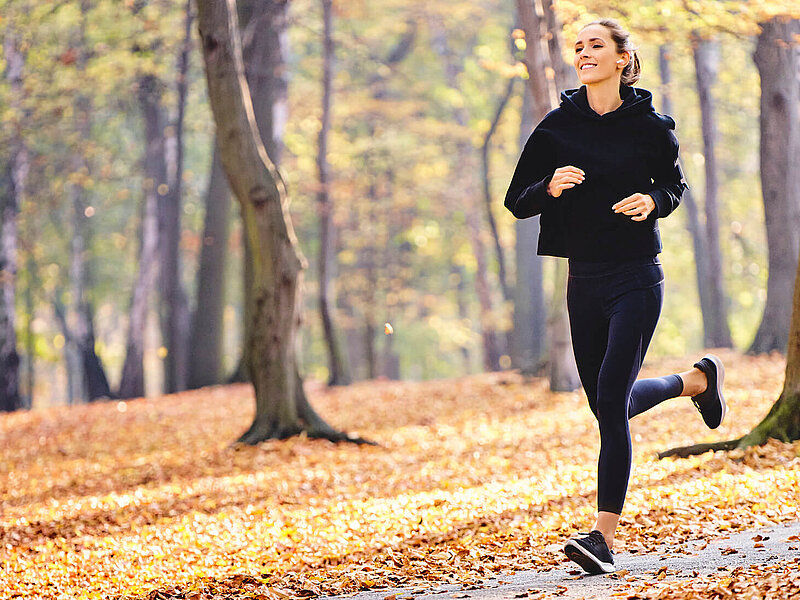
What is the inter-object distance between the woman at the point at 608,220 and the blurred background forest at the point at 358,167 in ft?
22.5

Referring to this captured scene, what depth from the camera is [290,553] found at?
6.11 meters

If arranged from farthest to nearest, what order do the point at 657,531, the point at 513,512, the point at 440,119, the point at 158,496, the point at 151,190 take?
the point at 440,119, the point at 151,190, the point at 158,496, the point at 513,512, the point at 657,531

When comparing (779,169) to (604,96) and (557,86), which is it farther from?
(604,96)

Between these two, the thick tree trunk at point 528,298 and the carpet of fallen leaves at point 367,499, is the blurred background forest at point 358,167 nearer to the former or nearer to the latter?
the thick tree trunk at point 528,298

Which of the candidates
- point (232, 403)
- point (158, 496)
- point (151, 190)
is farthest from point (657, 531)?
point (151, 190)

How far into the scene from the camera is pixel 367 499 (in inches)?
320

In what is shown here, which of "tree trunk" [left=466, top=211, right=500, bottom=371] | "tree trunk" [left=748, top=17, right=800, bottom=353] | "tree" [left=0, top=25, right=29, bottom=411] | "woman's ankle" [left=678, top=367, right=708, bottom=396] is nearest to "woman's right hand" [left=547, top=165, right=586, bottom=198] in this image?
"woman's ankle" [left=678, top=367, right=708, bottom=396]

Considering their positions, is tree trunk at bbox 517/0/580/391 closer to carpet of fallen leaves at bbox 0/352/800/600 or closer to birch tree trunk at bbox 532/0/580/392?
birch tree trunk at bbox 532/0/580/392

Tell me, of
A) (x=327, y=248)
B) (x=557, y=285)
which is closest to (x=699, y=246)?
(x=327, y=248)

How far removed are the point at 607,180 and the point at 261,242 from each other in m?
7.14

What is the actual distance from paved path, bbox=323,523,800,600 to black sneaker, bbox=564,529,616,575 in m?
0.04

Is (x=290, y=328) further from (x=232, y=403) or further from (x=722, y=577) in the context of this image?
(x=722, y=577)

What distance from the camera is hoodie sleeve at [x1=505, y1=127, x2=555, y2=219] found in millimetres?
4766

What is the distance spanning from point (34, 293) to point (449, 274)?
12737 mm
